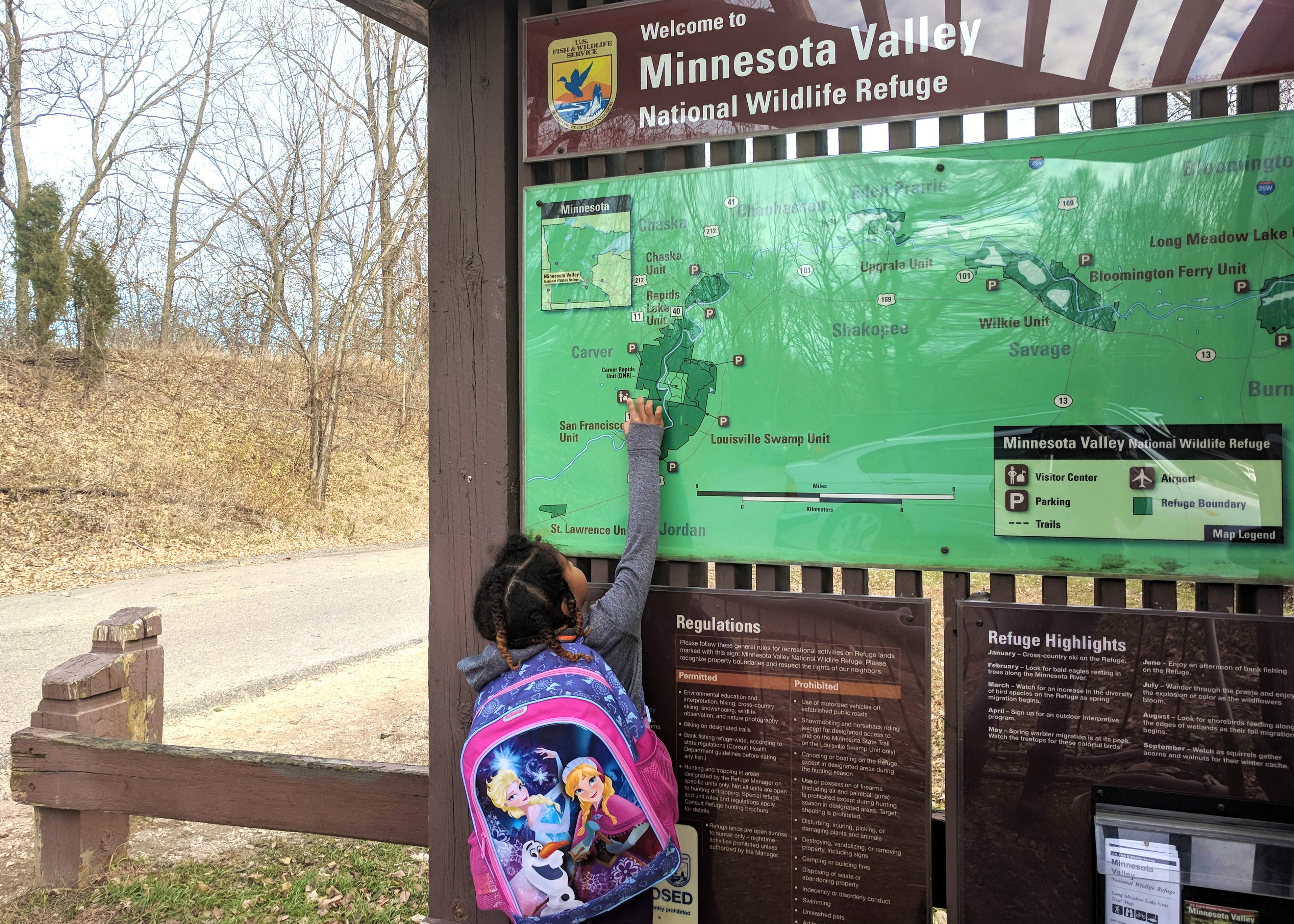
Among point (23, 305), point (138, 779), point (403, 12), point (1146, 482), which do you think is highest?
point (23, 305)

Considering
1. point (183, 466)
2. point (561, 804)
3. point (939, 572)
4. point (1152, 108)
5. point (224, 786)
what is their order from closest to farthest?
1. point (561, 804)
2. point (1152, 108)
3. point (939, 572)
4. point (224, 786)
5. point (183, 466)

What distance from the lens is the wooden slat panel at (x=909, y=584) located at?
2.42 metres

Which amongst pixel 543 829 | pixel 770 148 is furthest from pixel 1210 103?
pixel 543 829

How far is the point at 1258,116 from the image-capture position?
6.95 feet

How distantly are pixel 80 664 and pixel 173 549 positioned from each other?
1134 centimetres

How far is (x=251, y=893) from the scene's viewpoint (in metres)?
4.18

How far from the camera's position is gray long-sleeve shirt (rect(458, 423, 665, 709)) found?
8.22 ft

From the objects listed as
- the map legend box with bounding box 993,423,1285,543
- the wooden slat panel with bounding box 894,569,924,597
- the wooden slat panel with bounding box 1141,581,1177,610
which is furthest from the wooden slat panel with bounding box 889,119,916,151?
the wooden slat panel with bounding box 1141,581,1177,610

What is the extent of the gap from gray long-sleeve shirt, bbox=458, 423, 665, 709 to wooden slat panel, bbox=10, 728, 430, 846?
0.96 metres

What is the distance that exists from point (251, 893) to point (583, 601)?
9.49ft

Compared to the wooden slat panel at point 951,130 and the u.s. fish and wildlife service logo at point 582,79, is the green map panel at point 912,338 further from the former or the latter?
the u.s. fish and wildlife service logo at point 582,79

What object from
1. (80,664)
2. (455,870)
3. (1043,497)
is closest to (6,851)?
(80,664)

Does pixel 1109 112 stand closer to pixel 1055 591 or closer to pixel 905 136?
pixel 905 136

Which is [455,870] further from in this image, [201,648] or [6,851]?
[201,648]
